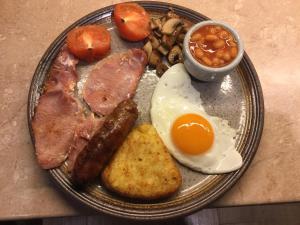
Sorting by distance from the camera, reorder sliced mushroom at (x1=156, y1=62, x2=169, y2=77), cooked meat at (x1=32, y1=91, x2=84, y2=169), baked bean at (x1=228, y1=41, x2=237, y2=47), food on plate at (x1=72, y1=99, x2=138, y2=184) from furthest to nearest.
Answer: sliced mushroom at (x1=156, y1=62, x2=169, y2=77), baked bean at (x1=228, y1=41, x2=237, y2=47), cooked meat at (x1=32, y1=91, x2=84, y2=169), food on plate at (x1=72, y1=99, x2=138, y2=184)

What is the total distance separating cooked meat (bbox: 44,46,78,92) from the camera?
1.70 meters

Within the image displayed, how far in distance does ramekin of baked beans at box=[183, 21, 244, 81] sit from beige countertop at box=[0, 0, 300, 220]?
0.39 metres

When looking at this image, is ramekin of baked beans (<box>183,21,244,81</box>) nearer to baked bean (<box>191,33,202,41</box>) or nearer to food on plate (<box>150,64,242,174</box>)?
baked bean (<box>191,33,202,41</box>)

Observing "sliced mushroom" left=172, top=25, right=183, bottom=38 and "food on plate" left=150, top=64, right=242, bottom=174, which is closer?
"food on plate" left=150, top=64, right=242, bottom=174

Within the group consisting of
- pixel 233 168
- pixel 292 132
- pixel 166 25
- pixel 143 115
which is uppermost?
pixel 166 25

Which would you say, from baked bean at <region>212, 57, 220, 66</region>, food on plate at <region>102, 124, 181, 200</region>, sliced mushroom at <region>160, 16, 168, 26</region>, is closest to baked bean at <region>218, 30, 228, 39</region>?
baked bean at <region>212, 57, 220, 66</region>

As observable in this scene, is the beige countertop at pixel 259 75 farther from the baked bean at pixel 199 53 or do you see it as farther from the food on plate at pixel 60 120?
the baked bean at pixel 199 53

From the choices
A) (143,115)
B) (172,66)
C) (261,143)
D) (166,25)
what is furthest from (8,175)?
(261,143)

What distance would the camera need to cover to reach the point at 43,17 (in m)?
2.09

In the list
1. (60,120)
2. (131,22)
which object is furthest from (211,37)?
(60,120)

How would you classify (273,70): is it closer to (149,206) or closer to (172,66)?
(172,66)

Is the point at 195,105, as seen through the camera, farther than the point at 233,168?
Yes

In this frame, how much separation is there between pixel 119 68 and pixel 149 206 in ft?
2.33

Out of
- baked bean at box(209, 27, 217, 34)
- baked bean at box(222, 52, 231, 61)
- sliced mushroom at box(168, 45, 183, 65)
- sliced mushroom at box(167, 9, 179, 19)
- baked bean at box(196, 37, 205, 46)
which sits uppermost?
sliced mushroom at box(167, 9, 179, 19)
